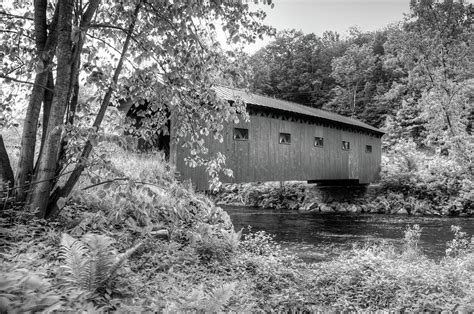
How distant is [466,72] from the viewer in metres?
13.2

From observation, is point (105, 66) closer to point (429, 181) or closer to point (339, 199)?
point (339, 199)

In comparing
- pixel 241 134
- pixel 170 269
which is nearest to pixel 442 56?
pixel 241 134

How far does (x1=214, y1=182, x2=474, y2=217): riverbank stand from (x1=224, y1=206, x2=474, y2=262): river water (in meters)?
2.78

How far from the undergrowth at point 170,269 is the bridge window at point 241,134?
4.92m

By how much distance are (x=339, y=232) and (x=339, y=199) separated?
9.08 meters

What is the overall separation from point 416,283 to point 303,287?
5.07 ft

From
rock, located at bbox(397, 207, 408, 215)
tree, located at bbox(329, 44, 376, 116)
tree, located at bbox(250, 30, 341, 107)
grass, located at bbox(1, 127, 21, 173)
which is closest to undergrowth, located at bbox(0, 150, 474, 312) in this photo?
grass, located at bbox(1, 127, 21, 173)

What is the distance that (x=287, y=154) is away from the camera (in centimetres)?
1374

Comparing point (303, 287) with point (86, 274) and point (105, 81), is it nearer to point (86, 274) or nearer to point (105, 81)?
point (86, 274)

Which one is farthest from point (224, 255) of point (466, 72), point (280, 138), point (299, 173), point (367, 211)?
point (367, 211)

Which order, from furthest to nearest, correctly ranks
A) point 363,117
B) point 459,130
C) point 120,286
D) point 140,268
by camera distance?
1. point 363,117
2. point 459,130
3. point 140,268
4. point 120,286

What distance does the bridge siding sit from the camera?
36.2 ft

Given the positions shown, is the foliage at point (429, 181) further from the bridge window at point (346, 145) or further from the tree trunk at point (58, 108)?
the tree trunk at point (58, 108)

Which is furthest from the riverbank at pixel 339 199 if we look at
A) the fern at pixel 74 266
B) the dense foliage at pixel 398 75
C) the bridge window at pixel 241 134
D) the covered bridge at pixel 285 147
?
the fern at pixel 74 266
